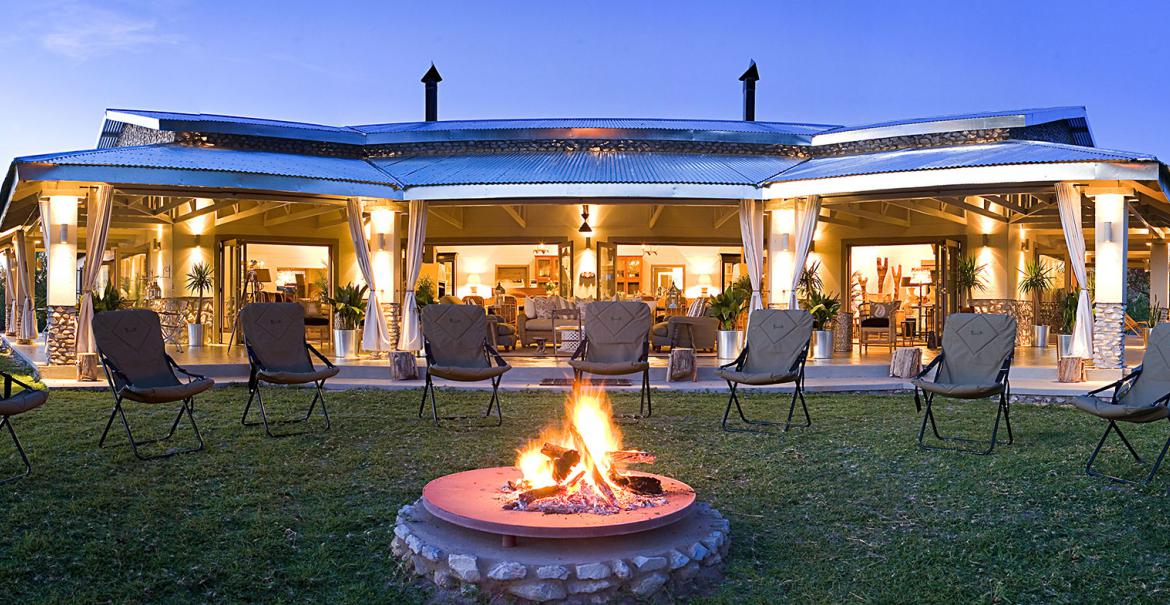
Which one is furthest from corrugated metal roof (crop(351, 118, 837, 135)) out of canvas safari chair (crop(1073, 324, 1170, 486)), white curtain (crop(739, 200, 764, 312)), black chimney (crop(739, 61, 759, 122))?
canvas safari chair (crop(1073, 324, 1170, 486))

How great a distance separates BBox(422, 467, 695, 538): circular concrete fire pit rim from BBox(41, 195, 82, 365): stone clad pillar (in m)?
8.37

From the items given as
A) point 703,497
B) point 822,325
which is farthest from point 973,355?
point 822,325

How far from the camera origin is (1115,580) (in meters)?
3.88

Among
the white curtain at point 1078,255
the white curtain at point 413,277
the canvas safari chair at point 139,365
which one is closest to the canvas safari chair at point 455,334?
the canvas safari chair at point 139,365

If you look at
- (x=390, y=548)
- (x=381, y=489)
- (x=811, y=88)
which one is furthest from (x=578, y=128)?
(x=811, y=88)

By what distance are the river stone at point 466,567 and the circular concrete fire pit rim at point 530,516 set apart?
14cm

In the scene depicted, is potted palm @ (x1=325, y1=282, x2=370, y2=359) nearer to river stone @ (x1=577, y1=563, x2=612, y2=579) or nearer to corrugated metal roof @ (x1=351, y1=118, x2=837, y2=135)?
corrugated metal roof @ (x1=351, y1=118, x2=837, y2=135)

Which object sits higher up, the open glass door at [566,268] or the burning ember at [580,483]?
the open glass door at [566,268]

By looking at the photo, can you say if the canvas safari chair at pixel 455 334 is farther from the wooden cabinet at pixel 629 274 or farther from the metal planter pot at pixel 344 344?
the wooden cabinet at pixel 629 274

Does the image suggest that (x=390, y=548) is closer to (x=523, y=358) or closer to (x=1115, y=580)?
(x=1115, y=580)

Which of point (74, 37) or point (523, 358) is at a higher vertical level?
point (74, 37)

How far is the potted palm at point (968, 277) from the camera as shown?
15719 millimetres

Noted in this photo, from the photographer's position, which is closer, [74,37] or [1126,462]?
[1126,462]

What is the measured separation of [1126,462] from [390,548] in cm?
456
